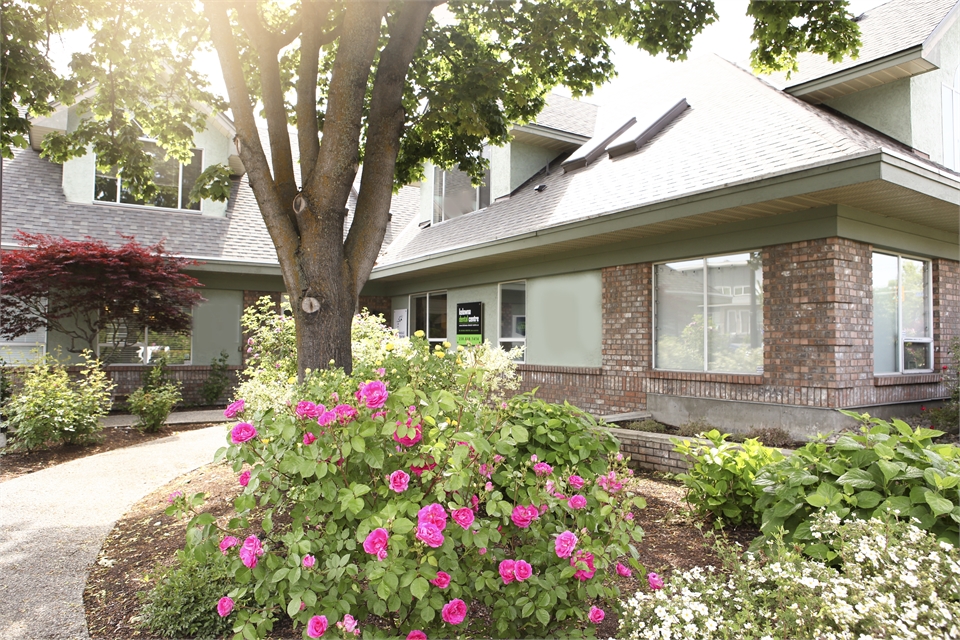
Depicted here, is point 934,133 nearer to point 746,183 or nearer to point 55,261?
point 746,183

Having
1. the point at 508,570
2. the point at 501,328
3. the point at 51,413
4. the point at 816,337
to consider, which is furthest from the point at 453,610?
the point at 501,328

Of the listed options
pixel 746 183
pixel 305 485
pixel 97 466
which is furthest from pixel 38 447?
pixel 746 183

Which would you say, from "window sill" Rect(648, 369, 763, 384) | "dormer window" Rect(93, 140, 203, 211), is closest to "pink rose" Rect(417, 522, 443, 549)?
"window sill" Rect(648, 369, 763, 384)

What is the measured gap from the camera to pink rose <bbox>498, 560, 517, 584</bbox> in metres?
2.49

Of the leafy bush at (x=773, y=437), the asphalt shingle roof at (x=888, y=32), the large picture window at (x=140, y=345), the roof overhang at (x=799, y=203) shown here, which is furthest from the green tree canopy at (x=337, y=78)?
the large picture window at (x=140, y=345)

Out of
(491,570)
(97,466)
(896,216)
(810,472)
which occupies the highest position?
(896,216)

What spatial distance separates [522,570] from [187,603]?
2162 mm

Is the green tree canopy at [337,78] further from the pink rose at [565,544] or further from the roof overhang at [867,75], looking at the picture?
the pink rose at [565,544]

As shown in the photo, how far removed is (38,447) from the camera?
8.31 meters

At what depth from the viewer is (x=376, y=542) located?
88.4 inches

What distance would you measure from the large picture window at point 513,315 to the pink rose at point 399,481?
9.12 metres

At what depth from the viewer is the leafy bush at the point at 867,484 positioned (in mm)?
2984

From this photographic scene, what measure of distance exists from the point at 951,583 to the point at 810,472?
3.38 ft

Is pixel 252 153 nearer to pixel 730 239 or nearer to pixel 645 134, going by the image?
pixel 730 239
